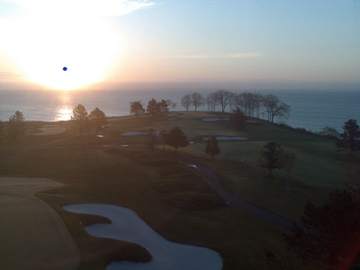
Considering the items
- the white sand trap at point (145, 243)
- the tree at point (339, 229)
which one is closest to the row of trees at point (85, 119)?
the white sand trap at point (145, 243)

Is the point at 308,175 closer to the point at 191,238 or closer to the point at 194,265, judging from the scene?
the point at 191,238

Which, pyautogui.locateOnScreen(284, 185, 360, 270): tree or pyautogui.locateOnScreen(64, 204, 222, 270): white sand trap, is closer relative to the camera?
pyautogui.locateOnScreen(284, 185, 360, 270): tree

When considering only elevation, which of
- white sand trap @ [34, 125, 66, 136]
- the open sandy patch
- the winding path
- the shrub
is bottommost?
the winding path

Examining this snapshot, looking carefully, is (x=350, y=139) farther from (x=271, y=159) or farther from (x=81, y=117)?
(x=81, y=117)

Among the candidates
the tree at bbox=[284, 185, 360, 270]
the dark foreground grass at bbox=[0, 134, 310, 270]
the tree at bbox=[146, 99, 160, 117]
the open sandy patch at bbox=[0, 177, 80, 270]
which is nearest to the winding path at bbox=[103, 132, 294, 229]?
the dark foreground grass at bbox=[0, 134, 310, 270]

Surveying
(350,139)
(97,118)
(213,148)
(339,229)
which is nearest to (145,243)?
(339,229)

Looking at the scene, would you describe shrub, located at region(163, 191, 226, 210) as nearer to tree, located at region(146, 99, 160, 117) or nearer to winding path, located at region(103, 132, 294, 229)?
winding path, located at region(103, 132, 294, 229)
